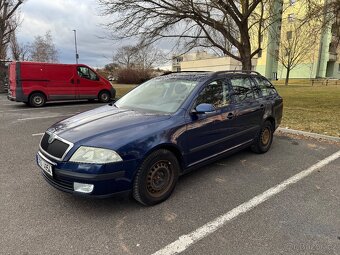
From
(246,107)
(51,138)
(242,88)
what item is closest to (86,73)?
(242,88)

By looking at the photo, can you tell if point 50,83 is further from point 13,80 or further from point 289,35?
point 289,35

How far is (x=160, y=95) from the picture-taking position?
14.1 ft

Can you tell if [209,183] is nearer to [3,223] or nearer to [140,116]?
[140,116]

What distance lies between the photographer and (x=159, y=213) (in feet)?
10.6

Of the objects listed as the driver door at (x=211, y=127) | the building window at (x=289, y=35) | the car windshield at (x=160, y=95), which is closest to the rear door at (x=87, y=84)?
the car windshield at (x=160, y=95)

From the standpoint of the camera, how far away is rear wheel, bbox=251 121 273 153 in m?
5.30

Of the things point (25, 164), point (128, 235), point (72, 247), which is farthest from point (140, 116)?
point (25, 164)

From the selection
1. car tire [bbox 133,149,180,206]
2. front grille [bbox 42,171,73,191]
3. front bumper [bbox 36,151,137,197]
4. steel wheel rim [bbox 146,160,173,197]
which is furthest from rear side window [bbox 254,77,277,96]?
front grille [bbox 42,171,73,191]

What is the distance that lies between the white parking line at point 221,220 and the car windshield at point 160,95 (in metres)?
1.51

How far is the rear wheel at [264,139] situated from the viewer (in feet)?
17.4

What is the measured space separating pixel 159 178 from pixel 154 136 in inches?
22.2

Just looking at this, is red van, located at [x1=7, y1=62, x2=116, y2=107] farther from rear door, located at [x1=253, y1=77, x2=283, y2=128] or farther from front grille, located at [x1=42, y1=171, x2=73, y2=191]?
front grille, located at [x1=42, y1=171, x2=73, y2=191]

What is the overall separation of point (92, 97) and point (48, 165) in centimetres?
1109

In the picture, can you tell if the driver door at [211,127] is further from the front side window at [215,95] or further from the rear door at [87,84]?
the rear door at [87,84]
